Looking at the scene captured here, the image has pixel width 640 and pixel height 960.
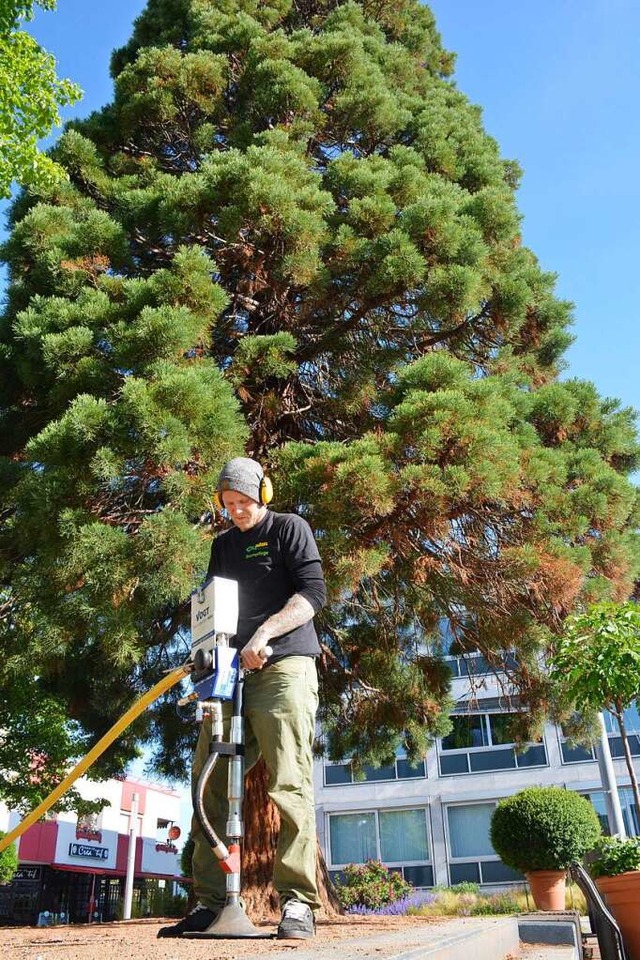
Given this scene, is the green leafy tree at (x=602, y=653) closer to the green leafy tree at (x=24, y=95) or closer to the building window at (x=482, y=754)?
the green leafy tree at (x=24, y=95)

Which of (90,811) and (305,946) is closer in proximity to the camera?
(305,946)

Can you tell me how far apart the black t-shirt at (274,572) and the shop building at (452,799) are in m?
19.8

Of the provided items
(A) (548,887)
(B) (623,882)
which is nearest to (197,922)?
(B) (623,882)

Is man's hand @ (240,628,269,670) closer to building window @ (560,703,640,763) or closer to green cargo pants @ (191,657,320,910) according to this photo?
green cargo pants @ (191,657,320,910)

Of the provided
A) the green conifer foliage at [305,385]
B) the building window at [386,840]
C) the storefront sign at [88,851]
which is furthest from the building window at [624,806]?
the storefront sign at [88,851]

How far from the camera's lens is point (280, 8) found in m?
9.56

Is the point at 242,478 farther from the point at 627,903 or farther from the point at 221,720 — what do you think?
the point at 627,903

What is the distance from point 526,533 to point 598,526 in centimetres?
80

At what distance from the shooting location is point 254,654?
2441 mm

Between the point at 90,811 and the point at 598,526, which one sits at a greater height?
the point at 598,526

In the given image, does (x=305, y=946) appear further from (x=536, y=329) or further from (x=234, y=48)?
(x=234, y=48)

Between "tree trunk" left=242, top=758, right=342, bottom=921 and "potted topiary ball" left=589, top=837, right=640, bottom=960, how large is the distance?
218 cm

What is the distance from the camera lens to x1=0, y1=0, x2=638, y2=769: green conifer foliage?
196 inches

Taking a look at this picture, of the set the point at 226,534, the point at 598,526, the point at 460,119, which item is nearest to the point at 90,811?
the point at 598,526
